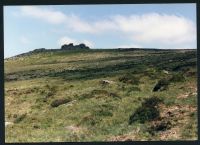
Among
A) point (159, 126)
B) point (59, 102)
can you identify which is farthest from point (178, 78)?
point (159, 126)

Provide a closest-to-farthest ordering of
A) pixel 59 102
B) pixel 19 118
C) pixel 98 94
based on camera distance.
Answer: pixel 19 118 < pixel 98 94 < pixel 59 102

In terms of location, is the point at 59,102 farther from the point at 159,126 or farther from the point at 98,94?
the point at 159,126

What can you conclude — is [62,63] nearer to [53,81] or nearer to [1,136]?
[53,81]

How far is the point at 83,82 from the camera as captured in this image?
102 feet

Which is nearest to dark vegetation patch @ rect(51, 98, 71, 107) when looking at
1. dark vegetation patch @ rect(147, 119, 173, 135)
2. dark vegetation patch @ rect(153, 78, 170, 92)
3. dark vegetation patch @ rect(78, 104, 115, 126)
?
dark vegetation patch @ rect(78, 104, 115, 126)

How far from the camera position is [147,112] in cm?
2248

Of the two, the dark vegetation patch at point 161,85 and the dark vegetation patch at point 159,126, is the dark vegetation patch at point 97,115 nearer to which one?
the dark vegetation patch at point 159,126

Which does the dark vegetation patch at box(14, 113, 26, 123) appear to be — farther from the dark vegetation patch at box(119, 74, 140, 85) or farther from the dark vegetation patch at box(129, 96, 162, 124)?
the dark vegetation patch at box(119, 74, 140, 85)

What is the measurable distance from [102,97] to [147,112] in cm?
438

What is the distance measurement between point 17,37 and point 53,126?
6.49m

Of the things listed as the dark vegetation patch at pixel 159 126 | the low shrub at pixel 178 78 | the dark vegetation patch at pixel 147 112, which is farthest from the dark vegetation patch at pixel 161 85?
the dark vegetation patch at pixel 159 126

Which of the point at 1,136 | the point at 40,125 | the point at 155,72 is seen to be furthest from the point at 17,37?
the point at 1,136

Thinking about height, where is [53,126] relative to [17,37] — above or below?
below

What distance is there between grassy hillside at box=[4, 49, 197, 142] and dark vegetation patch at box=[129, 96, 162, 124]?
0.14 feet
